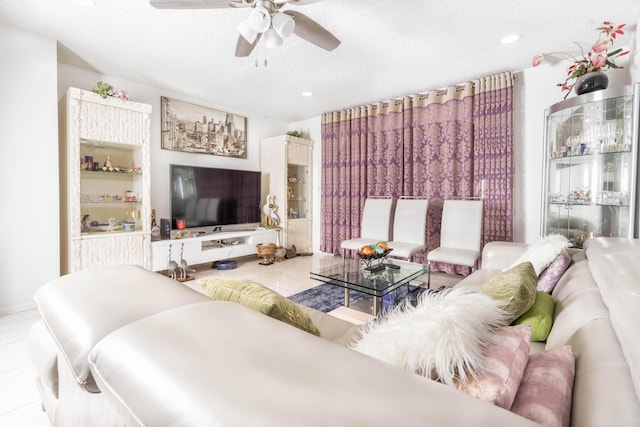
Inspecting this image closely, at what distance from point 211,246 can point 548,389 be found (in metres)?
4.11

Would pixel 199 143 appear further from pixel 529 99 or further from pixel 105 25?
pixel 529 99

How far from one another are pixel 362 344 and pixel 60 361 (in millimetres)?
1082

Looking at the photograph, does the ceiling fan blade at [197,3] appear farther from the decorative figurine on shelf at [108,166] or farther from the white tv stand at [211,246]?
the white tv stand at [211,246]

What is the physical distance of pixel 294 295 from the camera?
3.08 metres

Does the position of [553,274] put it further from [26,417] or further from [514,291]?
[26,417]

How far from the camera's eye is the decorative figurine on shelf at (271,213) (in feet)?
16.0

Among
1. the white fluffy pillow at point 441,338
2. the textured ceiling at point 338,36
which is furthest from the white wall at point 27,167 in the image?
the white fluffy pillow at point 441,338

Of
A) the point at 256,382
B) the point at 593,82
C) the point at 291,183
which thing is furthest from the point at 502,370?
the point at 291,183

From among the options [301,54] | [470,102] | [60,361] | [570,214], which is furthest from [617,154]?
[60,361]

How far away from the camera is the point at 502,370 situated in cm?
60

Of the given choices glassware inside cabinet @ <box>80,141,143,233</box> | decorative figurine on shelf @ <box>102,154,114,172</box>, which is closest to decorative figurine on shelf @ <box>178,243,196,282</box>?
glassware inside cabinet @ <box>80,141,143,233</box>

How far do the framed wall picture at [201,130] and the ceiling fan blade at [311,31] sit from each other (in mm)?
2596

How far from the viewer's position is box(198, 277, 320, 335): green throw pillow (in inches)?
35.7

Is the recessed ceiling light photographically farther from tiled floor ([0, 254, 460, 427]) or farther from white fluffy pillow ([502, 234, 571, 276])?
tiled floor ([0, 254, 460, 427])
